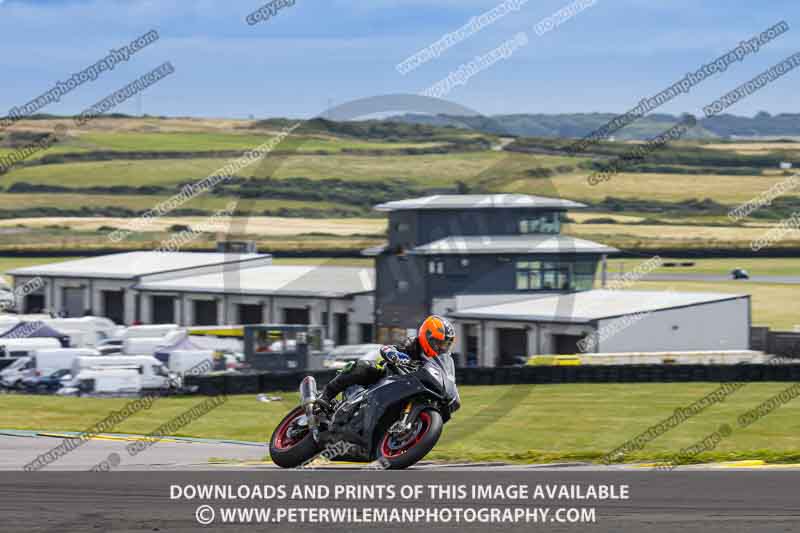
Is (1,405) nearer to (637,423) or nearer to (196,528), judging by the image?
(637,423)

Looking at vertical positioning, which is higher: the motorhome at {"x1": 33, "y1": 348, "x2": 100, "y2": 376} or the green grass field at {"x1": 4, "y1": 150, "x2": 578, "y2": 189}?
the green grass field at {"x1": 4, "y1": 150, "x2": 578, "y2": 189}

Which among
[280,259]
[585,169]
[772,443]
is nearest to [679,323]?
[772,443]

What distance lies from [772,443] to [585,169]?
149548 mm

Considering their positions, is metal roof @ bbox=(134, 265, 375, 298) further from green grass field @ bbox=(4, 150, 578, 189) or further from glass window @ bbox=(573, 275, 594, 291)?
green grass field @ bbox=(4, 150, 578, 189)

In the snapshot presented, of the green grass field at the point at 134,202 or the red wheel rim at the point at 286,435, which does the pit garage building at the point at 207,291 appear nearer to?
the red wheel rim at the point at 286,435

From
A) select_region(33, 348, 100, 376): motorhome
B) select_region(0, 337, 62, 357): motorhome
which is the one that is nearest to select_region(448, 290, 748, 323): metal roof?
select_region(0, 337, 62, 357): motorhome

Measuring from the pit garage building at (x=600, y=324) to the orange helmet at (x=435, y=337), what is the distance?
3165 cm

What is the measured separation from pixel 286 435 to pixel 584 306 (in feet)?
112

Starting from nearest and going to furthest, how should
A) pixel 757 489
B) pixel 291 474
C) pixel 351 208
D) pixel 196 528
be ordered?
1. pixel 196 528
2. pixel 757 489
3. pixel 291 474
4. pixel 351 208

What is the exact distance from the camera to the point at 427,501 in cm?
877

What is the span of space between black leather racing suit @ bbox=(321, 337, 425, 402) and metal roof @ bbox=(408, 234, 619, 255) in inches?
1502

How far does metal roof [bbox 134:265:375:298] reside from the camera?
54.3 m

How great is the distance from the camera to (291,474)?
10.5 metres

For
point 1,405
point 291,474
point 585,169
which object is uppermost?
Result: point 585,169
